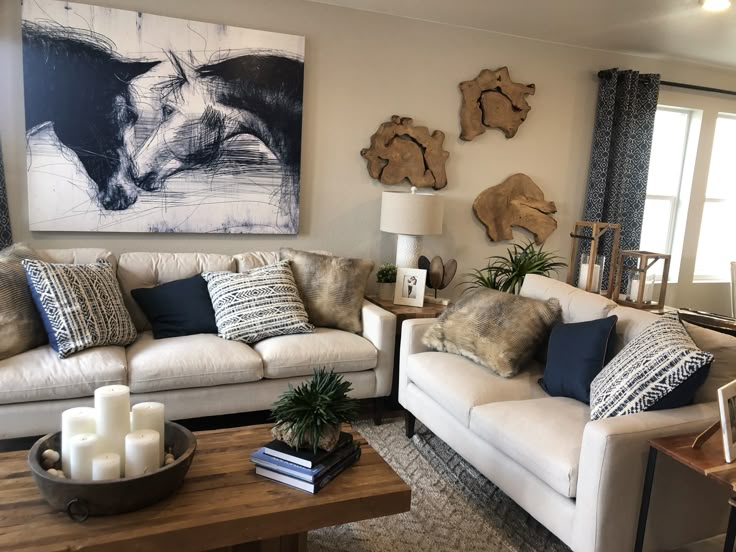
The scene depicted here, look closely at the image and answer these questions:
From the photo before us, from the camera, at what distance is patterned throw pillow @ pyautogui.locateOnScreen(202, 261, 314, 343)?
2.97m

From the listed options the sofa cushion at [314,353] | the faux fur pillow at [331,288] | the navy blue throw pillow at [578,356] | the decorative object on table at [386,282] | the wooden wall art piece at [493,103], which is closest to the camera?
the navy blue throw pillow at [578,356]

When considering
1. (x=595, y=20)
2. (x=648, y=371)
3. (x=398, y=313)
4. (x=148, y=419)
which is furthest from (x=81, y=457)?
(x=595, y=20)

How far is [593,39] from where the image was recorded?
13.2ft

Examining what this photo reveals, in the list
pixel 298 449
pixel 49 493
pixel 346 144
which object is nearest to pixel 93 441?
pixel 49 493

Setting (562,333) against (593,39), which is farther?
(593,39)

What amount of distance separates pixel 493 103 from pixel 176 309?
8.34 feet

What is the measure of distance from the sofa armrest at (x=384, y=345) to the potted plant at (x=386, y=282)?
482 mm

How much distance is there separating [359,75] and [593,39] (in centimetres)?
169

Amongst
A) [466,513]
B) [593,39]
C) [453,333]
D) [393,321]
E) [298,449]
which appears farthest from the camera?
[593,39]

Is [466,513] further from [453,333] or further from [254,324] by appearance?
[254,324]

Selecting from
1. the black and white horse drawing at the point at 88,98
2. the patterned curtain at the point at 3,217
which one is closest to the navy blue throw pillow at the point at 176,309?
the black and white horse drawing at the point at 88,98

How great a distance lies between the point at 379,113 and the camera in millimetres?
3791

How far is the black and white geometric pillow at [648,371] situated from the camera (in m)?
1.91

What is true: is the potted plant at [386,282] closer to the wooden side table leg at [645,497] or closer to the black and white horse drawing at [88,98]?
the black and white horse drawing at [88,98]
